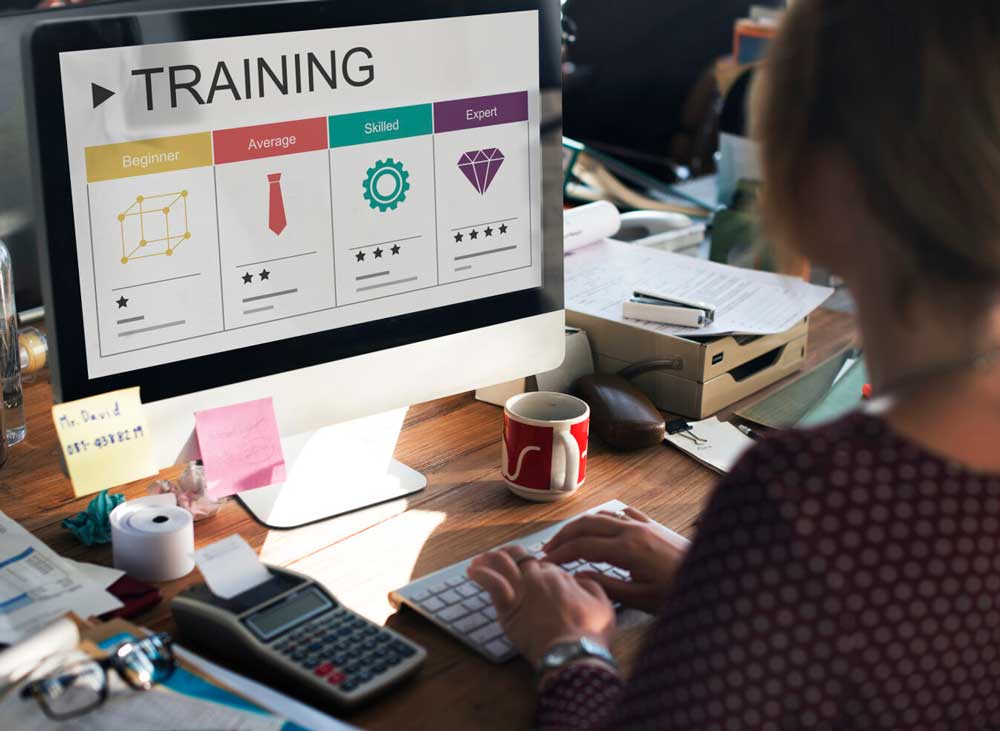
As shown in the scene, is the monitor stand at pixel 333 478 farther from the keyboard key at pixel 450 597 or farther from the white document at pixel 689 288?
the white document at pixel 689 288

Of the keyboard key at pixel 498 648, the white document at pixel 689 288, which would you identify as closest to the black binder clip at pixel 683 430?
the white document at pixel 689 288

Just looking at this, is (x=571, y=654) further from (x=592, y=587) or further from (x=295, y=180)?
(x=295, y=180)

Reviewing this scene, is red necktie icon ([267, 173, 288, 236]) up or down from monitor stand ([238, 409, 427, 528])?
up

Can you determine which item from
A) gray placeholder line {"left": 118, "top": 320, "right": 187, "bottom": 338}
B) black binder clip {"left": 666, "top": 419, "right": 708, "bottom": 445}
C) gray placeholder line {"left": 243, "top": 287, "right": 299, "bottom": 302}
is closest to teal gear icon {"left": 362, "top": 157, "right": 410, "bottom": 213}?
gray placeholder line {"left": 243, "top": 287, "right": 299, "bottom": 302}

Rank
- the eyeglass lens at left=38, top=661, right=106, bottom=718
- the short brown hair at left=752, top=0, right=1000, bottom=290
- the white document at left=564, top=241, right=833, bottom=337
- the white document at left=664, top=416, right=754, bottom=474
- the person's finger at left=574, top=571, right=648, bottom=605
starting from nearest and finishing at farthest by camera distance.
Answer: the short brown hair at left=752, top=0, right=1000, bottom=290, the eyeglass lens at left=38, top=661, right=106, bottom=718, the person's finger at left=574, top=571, right=648, bottom=605, the white document at left=664, top=416, right=754, bottom=474, the white document at left=564, top=241, right=833, bottom=337

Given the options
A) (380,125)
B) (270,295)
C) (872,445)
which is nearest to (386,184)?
(380,125)

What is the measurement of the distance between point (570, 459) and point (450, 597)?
242 mm

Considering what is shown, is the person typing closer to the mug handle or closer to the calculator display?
the calculator display

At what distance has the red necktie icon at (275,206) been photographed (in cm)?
108

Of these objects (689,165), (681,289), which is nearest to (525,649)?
(681,289)

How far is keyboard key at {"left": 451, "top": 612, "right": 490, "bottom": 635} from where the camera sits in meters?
1.00

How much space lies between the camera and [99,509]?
44.2 inches

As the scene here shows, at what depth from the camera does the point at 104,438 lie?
3.38 ft

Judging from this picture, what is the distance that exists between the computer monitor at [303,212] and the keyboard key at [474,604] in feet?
0.70
